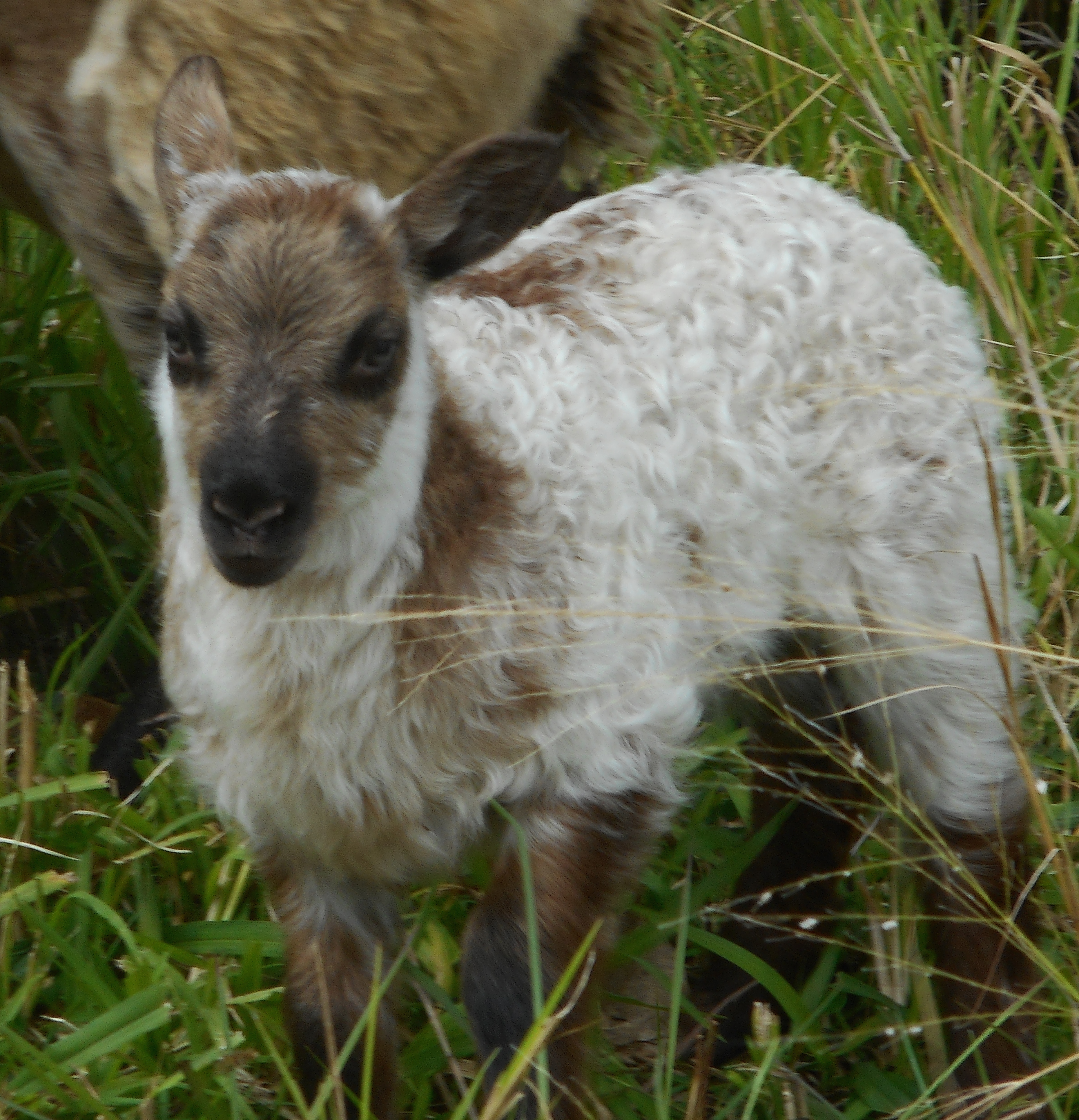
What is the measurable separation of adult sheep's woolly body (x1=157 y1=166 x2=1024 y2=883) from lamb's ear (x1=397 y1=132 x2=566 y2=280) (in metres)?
0.18

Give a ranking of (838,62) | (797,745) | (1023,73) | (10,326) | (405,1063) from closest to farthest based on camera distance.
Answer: (405,1063) < (797,745) < (838,62) < (10,326) < (1023,73)

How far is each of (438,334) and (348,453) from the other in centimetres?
53

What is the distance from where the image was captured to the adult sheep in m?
3.30

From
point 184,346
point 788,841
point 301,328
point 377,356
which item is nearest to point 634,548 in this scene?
point 377,356

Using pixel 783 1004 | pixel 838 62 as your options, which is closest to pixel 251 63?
pixel 838 62

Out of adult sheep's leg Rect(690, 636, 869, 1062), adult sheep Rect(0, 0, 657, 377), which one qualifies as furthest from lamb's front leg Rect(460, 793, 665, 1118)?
adult sheep Rect(0, 0, 657, 377)

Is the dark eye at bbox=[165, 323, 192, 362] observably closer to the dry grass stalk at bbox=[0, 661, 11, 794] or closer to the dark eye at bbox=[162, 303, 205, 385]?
the dark eye at bbox=[162, 303, 205, 385]

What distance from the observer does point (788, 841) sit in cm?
360

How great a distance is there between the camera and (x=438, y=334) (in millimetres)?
3035

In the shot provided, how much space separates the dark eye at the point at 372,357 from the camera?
2584 millimetres

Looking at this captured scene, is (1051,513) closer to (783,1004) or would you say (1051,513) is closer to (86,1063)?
(783,1004)

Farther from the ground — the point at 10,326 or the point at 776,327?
the point at 776,327

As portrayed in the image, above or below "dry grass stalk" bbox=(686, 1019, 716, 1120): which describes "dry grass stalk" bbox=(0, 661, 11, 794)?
below

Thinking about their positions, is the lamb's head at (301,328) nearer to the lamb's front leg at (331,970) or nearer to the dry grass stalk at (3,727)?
the lamb's front leg at (331,970)
